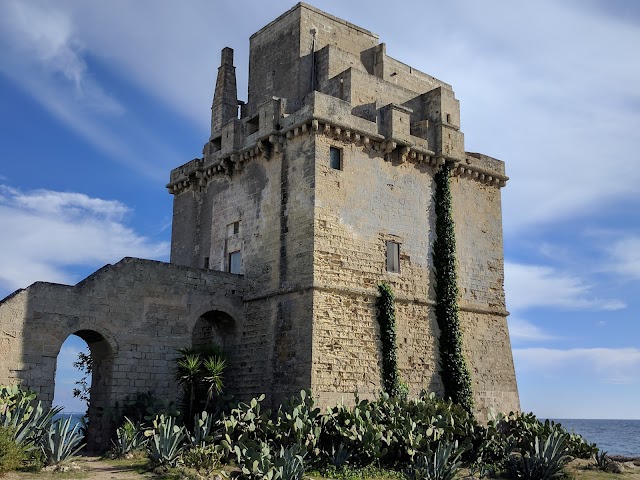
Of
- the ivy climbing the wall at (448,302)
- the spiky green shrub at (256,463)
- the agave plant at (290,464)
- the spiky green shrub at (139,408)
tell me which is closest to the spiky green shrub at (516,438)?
the ivy climbing the wall at (448,302)

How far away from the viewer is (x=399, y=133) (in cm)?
2269

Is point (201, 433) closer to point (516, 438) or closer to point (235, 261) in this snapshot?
point (235, 261)

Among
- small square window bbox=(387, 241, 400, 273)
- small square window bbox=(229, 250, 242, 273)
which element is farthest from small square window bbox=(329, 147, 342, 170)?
small square window bbox=(229, 250, 242, 273)

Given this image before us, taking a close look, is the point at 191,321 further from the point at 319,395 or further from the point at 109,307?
the point at 319,395

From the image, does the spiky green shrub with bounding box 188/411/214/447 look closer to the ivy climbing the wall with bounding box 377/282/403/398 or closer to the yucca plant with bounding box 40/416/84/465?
the yucca plant with bounding box 40/416/84/465

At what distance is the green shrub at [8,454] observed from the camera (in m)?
13.5

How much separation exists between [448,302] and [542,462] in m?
7.01

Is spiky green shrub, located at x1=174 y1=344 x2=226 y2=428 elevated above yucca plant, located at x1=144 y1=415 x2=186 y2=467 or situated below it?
above

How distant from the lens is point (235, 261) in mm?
23375

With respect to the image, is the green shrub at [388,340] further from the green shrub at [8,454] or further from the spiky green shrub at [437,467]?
the green shrub at [8,454]

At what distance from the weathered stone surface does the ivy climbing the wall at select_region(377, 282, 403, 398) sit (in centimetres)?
28

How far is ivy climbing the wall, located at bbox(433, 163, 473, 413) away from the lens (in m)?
22.4

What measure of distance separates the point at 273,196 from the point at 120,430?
27.1ft

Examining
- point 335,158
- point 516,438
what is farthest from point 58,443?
point 516,438
